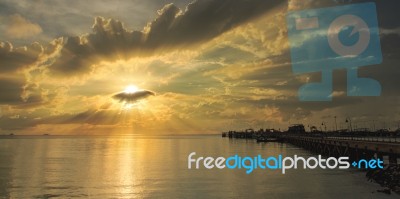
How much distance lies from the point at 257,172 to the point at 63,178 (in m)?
26.5

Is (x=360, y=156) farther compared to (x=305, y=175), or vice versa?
(x=360, y=156)

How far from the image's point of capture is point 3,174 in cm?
5622

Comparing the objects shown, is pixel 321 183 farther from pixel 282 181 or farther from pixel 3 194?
pixel 3 194

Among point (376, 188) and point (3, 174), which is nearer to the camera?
point (376, 188)

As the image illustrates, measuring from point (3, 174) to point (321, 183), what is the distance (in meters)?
44.5

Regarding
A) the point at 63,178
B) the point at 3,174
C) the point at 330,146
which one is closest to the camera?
the point at 63,178

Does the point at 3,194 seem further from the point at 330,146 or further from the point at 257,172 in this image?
the point at 330,146

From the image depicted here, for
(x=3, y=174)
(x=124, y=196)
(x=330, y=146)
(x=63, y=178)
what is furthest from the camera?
(x=330, y=146)

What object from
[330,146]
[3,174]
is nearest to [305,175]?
[330,146]

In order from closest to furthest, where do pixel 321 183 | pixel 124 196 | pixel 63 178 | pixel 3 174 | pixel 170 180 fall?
pixel 124 196, pixel 321 183, pixel 170 180, pixel 63 178, pixel 3 174

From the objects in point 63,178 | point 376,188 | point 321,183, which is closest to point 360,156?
point 321,183

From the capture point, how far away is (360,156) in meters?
57.9

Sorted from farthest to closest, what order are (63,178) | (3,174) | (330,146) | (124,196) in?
(330,146), (3,174), (63,178), (124,196)

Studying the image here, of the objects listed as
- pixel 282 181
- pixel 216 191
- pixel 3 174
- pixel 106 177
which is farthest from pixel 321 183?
pixel 3 174
